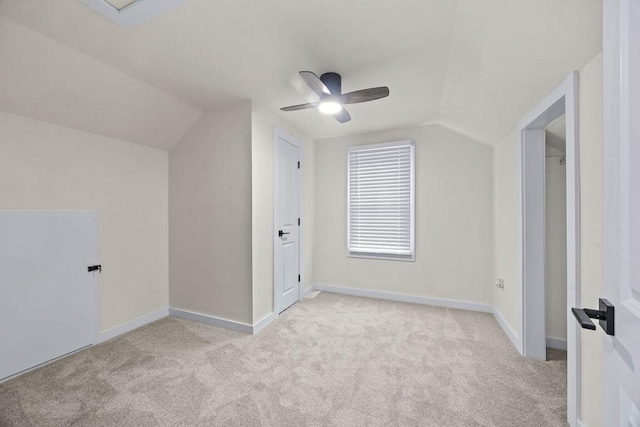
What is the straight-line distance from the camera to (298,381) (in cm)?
204

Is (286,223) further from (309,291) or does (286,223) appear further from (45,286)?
(45,286)

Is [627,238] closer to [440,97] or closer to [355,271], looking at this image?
[440,97]

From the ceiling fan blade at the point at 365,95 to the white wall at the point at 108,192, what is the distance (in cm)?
254

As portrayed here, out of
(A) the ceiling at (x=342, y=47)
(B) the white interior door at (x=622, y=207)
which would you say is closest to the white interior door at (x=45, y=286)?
(A) the ceiling at (x=342, y=47)

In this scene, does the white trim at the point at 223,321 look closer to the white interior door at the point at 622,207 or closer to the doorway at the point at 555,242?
the white interior door at the point at 622,207

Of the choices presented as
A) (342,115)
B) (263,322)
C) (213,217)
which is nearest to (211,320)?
(263,322)

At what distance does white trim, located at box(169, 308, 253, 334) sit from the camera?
287 centimetres

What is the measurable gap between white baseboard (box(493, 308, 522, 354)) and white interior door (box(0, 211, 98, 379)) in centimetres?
418

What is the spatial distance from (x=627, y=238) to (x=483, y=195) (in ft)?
10.0

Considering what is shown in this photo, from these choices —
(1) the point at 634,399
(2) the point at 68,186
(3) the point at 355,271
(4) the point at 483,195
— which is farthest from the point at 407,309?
(2) the point at 68,186

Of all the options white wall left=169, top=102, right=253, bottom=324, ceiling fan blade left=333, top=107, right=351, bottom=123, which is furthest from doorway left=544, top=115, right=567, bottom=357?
white wall left=169, top=102, right=253, bottom=324

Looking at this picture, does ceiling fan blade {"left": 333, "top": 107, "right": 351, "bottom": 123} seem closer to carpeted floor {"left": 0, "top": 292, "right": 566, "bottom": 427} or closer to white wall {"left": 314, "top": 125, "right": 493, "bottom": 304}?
white wall {"left": 314, "top": 125, "right": 493, "bottom": 304}

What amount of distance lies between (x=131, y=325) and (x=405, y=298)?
138 inches

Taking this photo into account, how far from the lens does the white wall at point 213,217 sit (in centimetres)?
291
